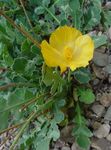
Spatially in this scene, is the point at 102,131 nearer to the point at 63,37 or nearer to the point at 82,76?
the point at 82,76

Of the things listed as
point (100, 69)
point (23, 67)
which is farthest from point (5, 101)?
point (100, 69)

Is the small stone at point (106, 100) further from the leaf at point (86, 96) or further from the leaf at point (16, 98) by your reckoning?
the leaf at point (16, 98)

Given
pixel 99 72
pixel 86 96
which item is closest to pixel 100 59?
pixel 99 72

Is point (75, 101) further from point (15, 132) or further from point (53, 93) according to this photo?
point (15, 132)

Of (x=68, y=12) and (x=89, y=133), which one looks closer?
(x=89, y=133)

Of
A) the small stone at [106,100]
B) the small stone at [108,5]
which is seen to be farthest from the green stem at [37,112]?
the small stone at [108,5]

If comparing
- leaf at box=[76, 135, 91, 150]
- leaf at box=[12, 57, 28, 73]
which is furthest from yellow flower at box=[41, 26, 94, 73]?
leaf at box=[76, 135, 91, 150]
